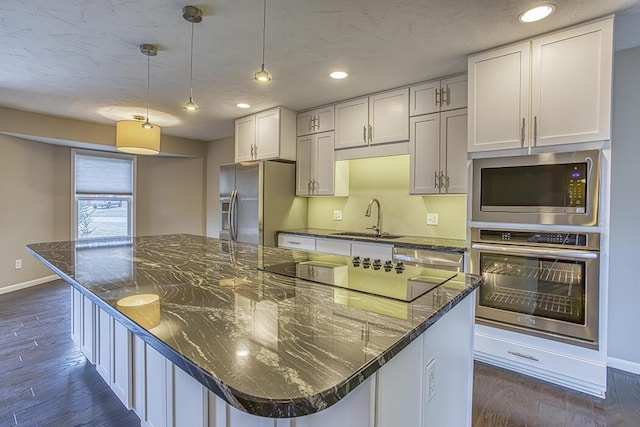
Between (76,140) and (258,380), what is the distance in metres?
5.26

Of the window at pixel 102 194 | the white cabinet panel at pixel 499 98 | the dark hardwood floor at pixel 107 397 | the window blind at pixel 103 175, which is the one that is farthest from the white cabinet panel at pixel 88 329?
the window blind at pixel 103 175

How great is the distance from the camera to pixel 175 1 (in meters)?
1.86

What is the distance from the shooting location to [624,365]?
2.36 metres

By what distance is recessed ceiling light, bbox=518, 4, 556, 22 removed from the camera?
1860 millimetres

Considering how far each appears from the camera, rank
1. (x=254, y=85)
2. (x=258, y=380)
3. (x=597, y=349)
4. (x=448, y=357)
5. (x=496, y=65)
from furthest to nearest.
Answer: (x=254, y=85)
(x=496, y=65)
(x=597, y=349)
(x=448, y=357)
(x=258, y=380)

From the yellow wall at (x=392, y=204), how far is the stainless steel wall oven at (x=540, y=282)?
2.46 feet

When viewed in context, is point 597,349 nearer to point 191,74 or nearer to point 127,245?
point 127,245

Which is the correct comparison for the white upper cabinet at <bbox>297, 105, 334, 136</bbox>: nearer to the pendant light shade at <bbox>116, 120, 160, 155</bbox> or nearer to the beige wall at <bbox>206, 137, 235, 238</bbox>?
the pendant light shade at <bbox>116, 120, 160, 155</bbox>

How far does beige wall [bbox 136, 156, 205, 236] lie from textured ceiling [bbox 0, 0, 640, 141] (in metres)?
2.52

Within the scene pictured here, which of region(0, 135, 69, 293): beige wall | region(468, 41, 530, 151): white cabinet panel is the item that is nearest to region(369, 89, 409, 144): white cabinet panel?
region(468, 41, 530, 151): white cabinet panel

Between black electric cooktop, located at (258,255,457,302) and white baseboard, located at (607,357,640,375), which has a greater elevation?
black electric cooktop, located at (258,255,457,302)

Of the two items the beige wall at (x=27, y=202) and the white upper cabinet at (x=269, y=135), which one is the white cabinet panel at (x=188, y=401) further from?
the beige wall at (x=27, y=202)

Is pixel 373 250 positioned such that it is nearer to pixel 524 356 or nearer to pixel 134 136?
pixel 524 356

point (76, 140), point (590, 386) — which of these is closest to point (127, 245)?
point (76, 140)
